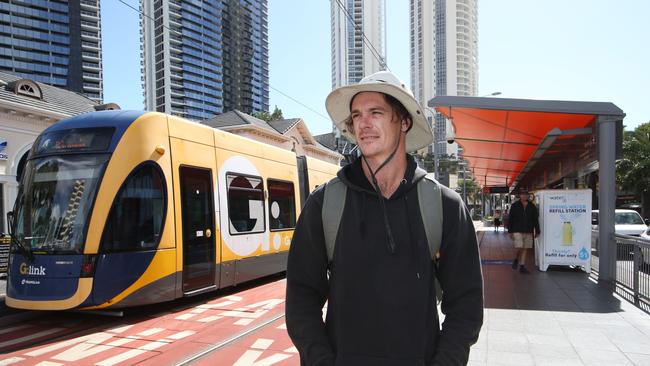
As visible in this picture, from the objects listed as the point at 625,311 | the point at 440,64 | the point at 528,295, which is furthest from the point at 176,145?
the point at 440,64

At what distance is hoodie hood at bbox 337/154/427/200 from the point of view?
170 centimetres

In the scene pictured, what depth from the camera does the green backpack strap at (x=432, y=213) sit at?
166cm

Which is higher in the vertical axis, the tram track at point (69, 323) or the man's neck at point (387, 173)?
the man's neck at point (387, 173)

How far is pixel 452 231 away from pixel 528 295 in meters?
7.25

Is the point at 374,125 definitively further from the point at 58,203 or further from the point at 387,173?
the point at 58,203

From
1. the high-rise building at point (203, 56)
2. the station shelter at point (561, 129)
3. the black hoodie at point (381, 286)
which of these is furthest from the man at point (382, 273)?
the high-rise building at point (203, 56)

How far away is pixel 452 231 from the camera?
1.69 meters

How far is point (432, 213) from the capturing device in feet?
5.50

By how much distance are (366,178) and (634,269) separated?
7.62 metres

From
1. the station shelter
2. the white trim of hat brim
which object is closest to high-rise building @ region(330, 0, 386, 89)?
the station shelter

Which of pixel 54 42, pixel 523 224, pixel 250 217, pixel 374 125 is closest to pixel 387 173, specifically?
pixel 374 125

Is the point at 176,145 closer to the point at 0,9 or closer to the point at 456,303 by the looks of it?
the point at 456,303

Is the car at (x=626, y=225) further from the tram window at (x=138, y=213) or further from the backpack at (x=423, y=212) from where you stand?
the backpack at (x=423, y=212)

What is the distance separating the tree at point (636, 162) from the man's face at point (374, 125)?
1518 inches
